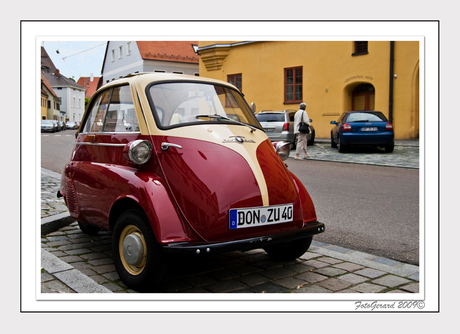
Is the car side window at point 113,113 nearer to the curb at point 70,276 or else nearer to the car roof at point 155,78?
the car roof at point 155,78

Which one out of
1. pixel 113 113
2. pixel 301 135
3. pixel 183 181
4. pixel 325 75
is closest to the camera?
pixel 183 181

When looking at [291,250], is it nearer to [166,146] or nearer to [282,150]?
[282,150]

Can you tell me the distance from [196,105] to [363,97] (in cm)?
2074

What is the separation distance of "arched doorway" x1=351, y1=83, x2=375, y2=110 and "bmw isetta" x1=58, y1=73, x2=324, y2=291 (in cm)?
1990

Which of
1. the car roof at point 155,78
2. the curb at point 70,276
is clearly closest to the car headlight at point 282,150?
the car roof at point 155,78

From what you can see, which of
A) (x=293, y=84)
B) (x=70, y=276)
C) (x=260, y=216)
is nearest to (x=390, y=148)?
(x=293, y=84)

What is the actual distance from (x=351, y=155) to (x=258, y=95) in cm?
1285

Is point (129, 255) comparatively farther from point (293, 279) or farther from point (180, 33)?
point (180, 33)

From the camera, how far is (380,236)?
213 inches

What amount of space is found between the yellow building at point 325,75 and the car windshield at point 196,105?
15666mm

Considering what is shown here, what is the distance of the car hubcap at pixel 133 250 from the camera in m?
3.63

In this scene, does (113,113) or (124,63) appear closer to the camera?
(113,113)

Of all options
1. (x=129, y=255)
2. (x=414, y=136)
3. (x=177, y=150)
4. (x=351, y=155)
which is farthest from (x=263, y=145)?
(x=414, y=136)

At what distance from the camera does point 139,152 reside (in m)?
3.76
